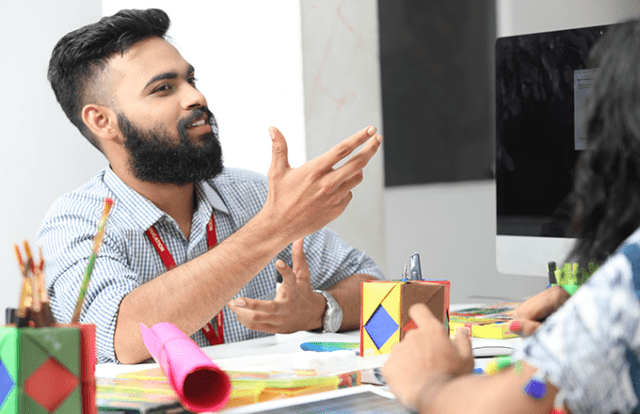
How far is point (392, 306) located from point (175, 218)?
713 millimetres

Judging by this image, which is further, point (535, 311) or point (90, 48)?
point (90, 48)

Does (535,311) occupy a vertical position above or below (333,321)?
above

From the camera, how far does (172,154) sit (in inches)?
58.6

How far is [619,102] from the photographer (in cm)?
53

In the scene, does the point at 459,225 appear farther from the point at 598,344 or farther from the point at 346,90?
the point at 598,344

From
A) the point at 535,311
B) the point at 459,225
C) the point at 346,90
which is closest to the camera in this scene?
the point at 535,311

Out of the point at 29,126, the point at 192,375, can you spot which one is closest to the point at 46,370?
the point at 192,375

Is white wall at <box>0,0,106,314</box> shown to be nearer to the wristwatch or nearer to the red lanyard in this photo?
the red lanyard

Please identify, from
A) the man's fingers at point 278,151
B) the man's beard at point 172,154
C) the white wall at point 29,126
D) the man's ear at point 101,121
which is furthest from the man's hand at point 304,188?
the white wall at point 29,126

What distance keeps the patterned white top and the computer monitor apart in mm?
788

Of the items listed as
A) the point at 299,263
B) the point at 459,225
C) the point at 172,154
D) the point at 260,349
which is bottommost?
the point at 459,225

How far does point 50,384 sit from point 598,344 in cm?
48

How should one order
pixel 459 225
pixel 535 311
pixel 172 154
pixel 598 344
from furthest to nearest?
1. pixel 459 225
2. pixel 172 154
3. pixel 535 311
4. pixel 598 344

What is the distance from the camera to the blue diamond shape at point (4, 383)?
2.08ft
